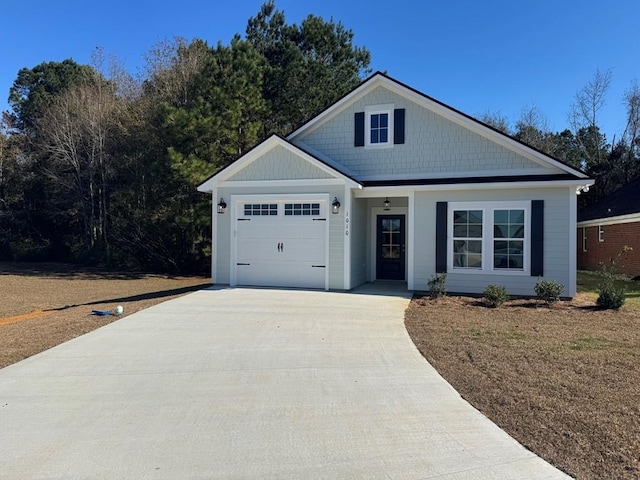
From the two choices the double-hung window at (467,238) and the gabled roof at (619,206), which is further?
the gabled roof at (619,206)

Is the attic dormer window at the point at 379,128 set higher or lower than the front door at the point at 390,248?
higher

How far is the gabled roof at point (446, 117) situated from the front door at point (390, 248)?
11.5 ft

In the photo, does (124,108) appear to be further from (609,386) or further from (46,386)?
(609,386)

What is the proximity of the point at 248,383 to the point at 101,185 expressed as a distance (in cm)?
2662

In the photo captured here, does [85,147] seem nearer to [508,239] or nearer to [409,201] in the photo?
[409,201]

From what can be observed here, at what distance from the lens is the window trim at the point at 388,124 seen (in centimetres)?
1395

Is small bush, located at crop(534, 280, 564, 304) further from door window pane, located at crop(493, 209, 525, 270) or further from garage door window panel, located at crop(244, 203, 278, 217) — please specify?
garage door window panel, located at crop(244, 203, 278, 217)

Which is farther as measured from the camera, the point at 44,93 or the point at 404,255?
the point at 44,93

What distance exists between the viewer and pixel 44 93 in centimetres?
3722

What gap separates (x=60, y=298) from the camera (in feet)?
48.8

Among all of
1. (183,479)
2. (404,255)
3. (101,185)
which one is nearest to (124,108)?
(101,185)

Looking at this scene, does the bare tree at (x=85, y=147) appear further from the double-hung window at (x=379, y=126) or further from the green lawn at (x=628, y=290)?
the green lawn at (x=628, y=290)

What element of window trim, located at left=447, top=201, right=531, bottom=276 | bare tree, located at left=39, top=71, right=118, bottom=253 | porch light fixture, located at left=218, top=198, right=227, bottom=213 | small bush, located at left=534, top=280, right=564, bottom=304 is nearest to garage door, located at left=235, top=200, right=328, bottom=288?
porch light fixture, located at left=218, top=198, right=227, bottom=213

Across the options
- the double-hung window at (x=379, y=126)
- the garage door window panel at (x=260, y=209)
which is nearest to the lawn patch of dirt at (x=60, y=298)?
the garage door window panel at (x=260, y=209)
